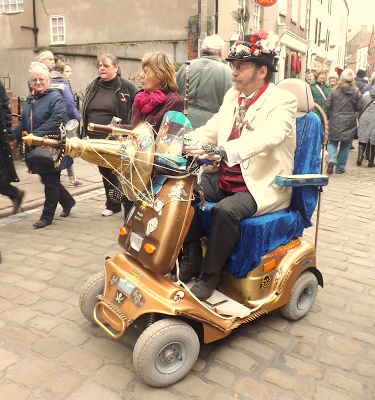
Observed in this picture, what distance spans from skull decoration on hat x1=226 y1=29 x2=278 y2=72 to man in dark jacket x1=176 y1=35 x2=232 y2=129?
1656mm

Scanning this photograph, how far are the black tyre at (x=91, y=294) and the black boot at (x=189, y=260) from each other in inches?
20.6

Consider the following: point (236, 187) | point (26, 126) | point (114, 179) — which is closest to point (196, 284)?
point (236, 187)

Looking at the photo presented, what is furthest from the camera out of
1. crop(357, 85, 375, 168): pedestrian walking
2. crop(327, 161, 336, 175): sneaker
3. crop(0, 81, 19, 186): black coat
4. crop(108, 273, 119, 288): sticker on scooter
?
crop(357, 85, 375, 168): pedestrian walking

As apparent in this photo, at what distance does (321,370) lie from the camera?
2.50m

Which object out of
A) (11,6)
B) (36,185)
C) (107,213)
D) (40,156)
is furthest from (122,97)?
(11,6)

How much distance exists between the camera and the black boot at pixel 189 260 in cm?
282

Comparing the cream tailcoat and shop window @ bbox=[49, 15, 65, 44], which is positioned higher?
shop window @ bbox=[49, 15, 65, 44]

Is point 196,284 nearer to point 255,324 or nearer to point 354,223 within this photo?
point 255,324

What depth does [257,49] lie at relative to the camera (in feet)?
8.73

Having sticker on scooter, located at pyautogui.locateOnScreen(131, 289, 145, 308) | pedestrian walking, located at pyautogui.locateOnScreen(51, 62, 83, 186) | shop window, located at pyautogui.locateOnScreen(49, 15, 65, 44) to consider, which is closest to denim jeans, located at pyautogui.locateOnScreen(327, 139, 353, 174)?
pedestrian walking, located at pyautogui.locateOnScreen(51, 62, 83, 186)

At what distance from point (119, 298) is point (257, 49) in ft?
5.75

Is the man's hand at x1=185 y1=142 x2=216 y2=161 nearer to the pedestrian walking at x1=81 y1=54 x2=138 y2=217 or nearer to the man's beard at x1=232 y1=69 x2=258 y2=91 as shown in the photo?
the man's beard at x1=232 y1=69 x2=258 y2=91

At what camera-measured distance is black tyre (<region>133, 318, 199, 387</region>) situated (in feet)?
7.28

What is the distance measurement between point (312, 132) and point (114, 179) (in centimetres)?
282
